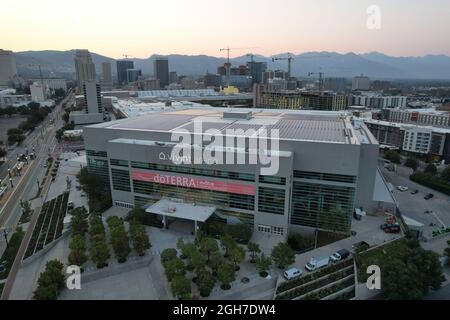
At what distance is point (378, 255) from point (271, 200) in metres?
8.72

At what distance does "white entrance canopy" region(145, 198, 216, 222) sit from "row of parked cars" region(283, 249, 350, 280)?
26.9 feet

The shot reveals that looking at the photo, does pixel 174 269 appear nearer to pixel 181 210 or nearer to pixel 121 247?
pixel 121 247

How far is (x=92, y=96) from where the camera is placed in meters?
80.8

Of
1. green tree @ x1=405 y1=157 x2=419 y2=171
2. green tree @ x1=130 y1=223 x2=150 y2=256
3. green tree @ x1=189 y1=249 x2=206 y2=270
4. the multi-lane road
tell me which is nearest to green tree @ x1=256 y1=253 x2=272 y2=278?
green tree @ x1=189 y1=249 x2=206 y2=270

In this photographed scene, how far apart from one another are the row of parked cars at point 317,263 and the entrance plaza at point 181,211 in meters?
8.18

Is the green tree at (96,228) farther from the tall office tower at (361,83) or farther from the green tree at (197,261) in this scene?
the tall office tower at (361,83)

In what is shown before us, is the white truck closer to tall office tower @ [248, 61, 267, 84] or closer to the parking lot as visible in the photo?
the parking lot

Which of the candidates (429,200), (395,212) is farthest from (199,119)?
(429,200)

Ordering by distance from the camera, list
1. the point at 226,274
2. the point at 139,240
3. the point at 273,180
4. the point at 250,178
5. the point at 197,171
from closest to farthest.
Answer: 1. the point at 226,274
2. the point at 139,240
3. the point at 273,180
4. the point at 250,178
5. the point at 197,171

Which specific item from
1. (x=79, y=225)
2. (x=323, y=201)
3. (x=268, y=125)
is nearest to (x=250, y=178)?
(x=323, y=201)
